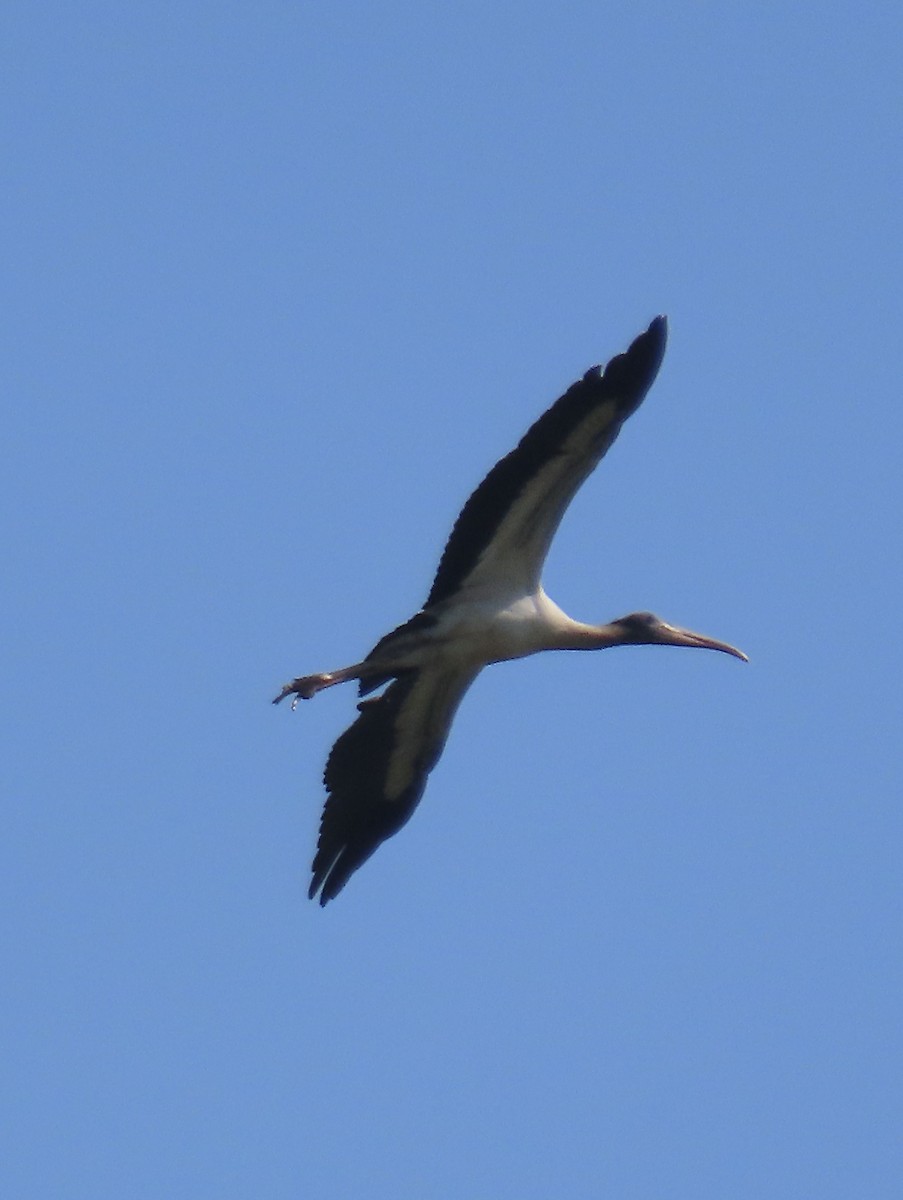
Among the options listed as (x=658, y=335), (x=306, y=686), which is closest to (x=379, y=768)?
(x=306, y=686)

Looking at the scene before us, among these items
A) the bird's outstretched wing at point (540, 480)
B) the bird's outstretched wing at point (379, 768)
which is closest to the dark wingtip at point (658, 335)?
the bird's outstretched wing at point (540, 480)

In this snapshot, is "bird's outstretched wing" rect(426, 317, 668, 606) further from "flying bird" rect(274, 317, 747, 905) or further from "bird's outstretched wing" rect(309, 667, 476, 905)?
"bird's outstretched wing" rect(309, 667, 476, 905)

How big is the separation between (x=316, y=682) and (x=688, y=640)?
320 cm

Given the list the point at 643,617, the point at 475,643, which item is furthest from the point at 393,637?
the point at 643,617

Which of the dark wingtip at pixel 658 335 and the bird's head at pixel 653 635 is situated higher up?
the dark wingtip at pixel 658 335

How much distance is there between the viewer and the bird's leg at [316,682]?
21422 millimetres

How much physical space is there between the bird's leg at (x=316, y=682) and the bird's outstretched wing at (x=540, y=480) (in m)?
0.80

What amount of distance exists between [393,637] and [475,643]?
62 cm

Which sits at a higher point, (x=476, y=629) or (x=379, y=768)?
(x=476, y=629)

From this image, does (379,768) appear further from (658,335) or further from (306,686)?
(658,335)

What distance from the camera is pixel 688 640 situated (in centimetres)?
2270

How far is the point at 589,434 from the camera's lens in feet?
66.0

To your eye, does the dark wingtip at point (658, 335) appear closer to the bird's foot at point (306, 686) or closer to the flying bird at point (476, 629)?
the flying bird at point (476, 629)

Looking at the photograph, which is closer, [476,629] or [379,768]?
[476,629]
